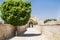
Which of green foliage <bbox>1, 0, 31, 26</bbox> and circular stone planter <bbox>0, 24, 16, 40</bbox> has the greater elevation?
green foliage <bbox>1, 0, 31, 26</bbox>

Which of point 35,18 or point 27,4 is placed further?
point 35,18

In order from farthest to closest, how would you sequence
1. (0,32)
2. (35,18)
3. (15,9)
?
1. (35,18)
2. (15,9)
3. (0,32)

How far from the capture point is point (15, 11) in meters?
26.7

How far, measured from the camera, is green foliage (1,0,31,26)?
2678 cm

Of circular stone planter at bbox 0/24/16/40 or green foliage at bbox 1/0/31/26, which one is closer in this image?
circular stone planter at bbox 0/24/16/40

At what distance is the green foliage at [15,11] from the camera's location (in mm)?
26784

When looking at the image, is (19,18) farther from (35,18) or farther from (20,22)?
(35,18)

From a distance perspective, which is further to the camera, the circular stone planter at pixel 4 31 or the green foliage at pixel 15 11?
the green foliage at pixel 15 11

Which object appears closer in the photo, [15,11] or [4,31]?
[4,31]

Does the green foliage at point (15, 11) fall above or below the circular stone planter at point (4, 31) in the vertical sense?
above

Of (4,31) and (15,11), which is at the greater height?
(15,11)

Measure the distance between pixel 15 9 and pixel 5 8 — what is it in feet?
5.38

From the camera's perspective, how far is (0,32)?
60.8ft

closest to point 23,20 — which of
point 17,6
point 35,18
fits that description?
point 17,6
